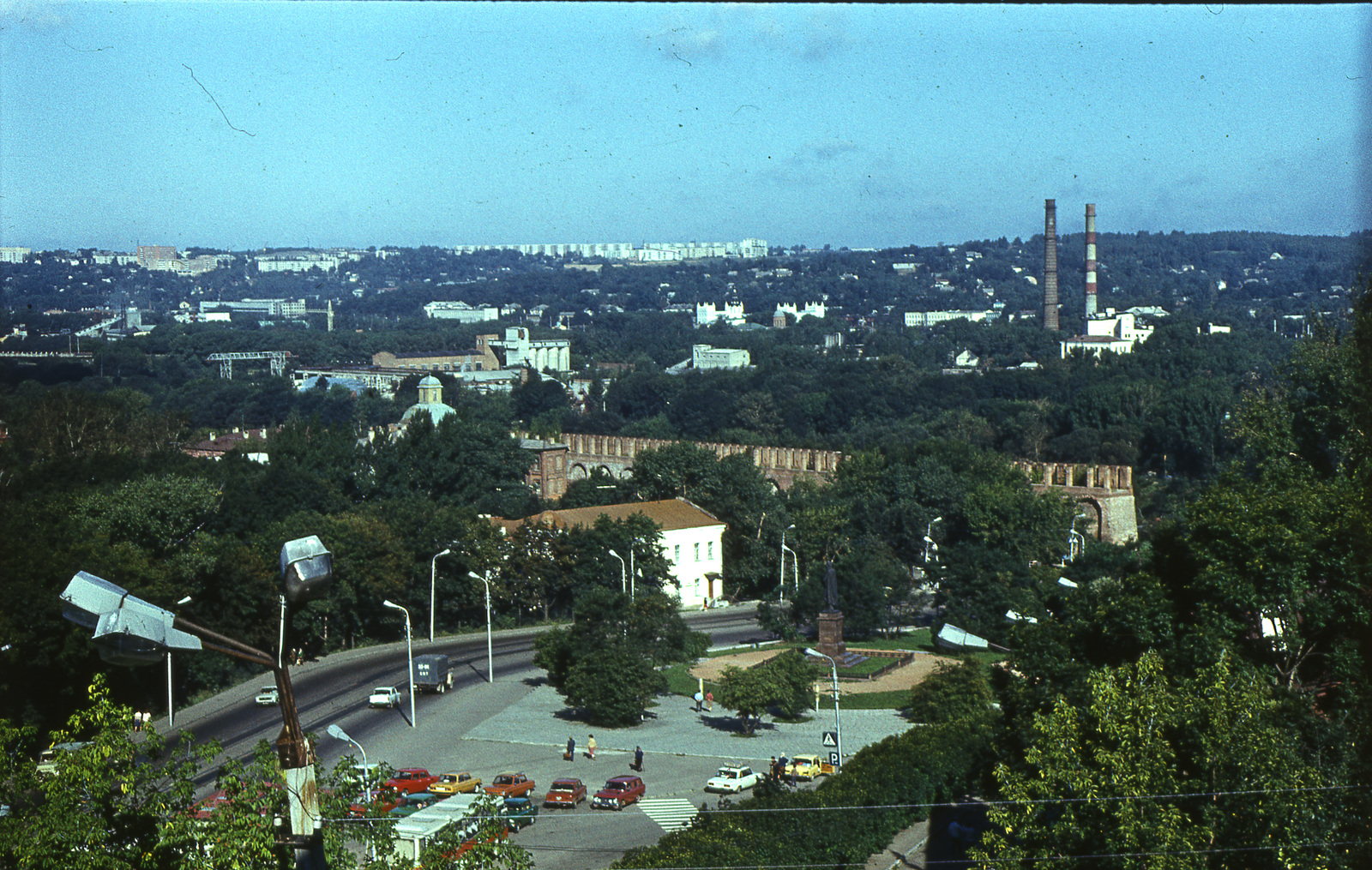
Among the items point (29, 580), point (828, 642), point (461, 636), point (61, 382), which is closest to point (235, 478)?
point (461, 636)

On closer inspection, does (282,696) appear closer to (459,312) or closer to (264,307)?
(459,312)

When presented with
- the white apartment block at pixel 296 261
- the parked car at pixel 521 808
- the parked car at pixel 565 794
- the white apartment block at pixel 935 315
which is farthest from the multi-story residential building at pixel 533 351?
the parked car at pixel 521 808

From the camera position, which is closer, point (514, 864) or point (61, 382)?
point (514, 864)

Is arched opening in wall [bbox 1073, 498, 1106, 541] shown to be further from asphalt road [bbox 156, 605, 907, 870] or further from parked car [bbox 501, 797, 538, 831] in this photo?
parked car [bbox 501, 797, 538, 831]

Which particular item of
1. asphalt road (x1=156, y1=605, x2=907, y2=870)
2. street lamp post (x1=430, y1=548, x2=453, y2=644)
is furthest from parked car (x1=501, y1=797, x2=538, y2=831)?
street lamp post (x1=430, y1=548, x2=453, y2=644)

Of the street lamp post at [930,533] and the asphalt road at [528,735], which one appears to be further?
the street lamp post at [930,533]

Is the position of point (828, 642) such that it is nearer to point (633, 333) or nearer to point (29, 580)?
point (29, 580)

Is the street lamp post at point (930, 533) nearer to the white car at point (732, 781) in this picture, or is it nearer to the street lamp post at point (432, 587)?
the street lamp post at point (432, 587)
